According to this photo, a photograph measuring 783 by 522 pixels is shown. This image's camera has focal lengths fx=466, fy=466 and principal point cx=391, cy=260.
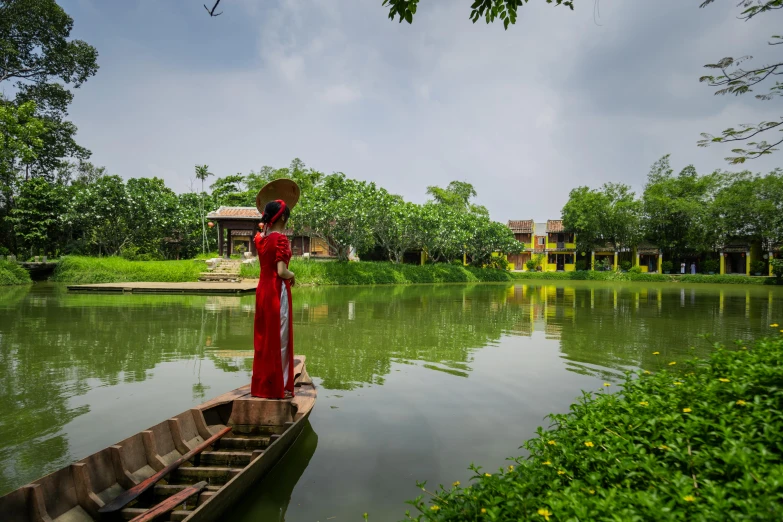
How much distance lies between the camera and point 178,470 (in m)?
3.05

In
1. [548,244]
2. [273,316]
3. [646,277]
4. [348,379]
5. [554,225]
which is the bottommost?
[348,379]

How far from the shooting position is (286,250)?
4.05 meters

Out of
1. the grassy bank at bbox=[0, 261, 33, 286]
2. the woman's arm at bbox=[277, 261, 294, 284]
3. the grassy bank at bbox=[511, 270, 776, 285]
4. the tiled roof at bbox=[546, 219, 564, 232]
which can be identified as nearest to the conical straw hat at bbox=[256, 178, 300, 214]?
the woman's arm at bbox=[277, 261, 294, 284]

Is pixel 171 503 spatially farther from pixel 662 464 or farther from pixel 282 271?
pixel 662 464

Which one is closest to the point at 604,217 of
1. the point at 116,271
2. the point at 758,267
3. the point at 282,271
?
the point at 758,267

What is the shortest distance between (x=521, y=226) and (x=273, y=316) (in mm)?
45407

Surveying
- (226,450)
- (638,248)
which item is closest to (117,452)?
(226,450)

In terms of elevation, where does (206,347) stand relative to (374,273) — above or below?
below

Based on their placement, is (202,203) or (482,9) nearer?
(482,9)

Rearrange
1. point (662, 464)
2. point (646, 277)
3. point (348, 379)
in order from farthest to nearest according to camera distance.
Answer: point (646, 277) → point (348, 379) → point (662, 464)

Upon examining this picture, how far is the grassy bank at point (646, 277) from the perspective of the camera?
31922 mm

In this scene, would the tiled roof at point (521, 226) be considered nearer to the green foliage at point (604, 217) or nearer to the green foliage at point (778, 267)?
the green foliage at point (604, 217)

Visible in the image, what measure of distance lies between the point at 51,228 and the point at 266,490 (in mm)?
29683

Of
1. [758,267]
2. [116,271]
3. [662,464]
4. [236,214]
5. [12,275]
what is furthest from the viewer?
[758,267]
